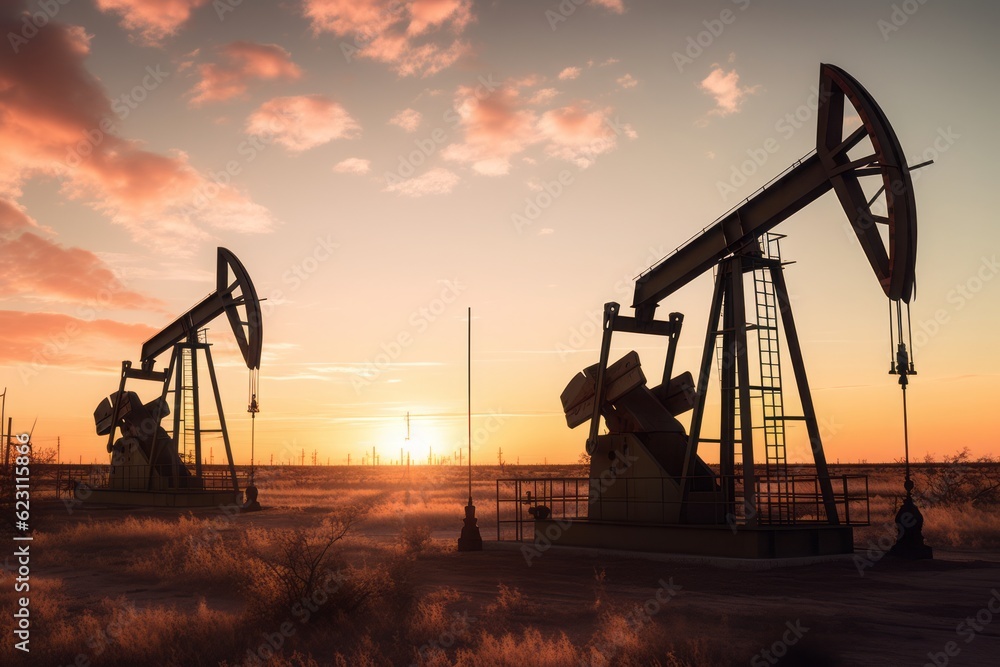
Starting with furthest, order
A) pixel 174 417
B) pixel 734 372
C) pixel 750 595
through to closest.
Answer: pixel 174 417, pixel 734 372, pixel 750 595

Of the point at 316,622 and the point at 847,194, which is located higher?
the point at 847,194

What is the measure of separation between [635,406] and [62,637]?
11122 millimetres

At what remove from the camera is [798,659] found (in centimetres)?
834

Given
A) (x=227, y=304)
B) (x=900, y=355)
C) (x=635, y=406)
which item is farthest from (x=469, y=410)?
(x=227, y=304)

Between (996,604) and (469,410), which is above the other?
(469,410)

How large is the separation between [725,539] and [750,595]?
2848 mm

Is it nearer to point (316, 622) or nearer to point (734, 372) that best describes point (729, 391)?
point (734, 372)

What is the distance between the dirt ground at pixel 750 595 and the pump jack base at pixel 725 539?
276mm

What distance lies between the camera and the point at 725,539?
49.0ft

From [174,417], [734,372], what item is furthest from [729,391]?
[174,417]

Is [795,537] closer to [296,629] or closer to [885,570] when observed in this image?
[885,570]

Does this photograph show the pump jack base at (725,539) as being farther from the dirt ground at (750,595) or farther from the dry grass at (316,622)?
the dry grass at (316,622)
